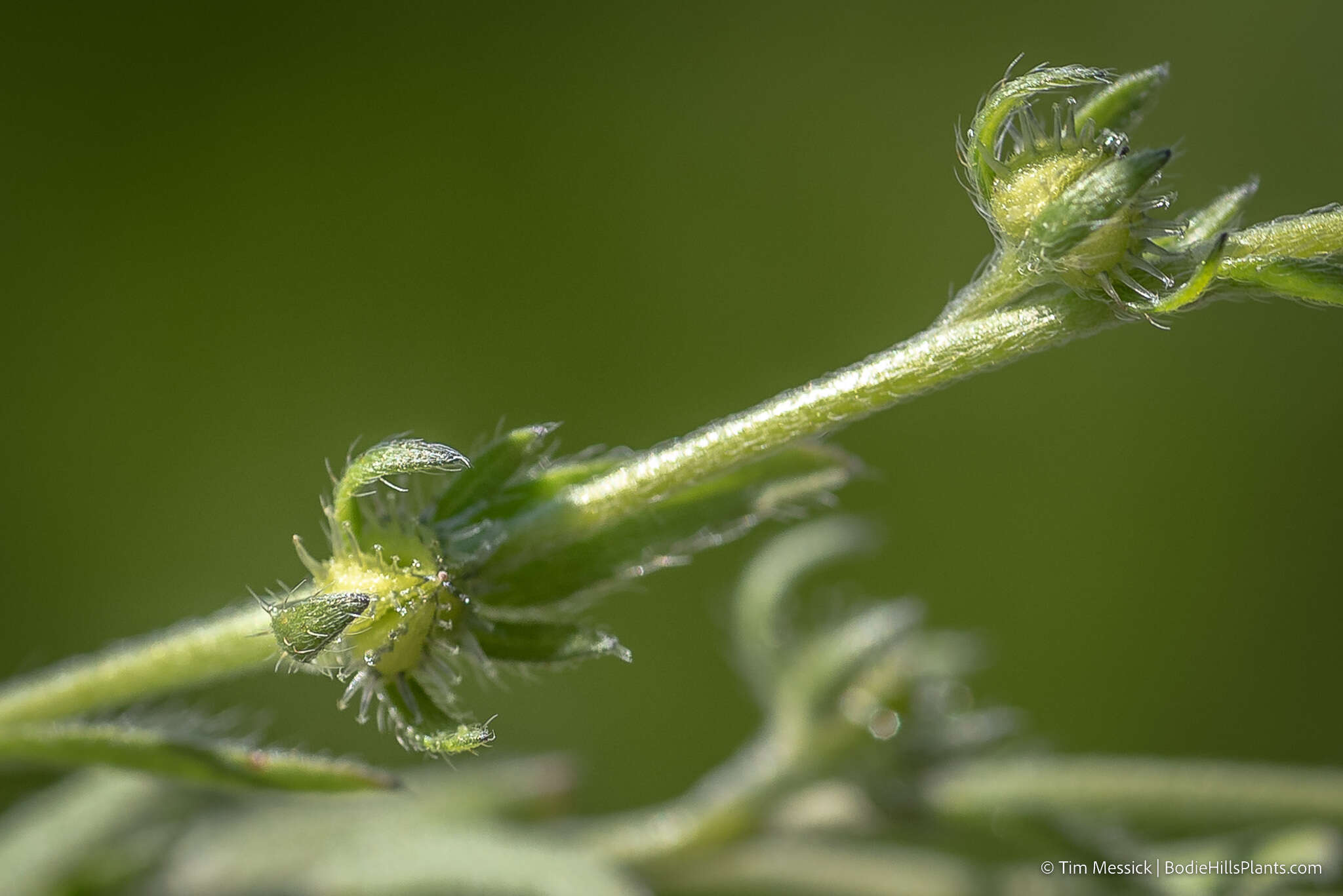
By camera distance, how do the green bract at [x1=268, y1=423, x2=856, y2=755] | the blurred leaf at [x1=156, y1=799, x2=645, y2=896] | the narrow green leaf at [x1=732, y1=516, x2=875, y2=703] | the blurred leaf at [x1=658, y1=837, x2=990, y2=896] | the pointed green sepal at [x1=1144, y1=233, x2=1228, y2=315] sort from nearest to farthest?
the pointed green sepal at [x1=1144, y1=233, x2=1228, y2=315] → the green bract at [x1=268, y1=423, x2=856, y2=755] → the blurred leaf at [x1=156, y1=799, x2=645, y2=896] → the narrow green leaf at [x1=732, y1=516, x2=875, y2=703] → the blurred leaf at [x1=658, y1=837, x2=990, y2=896]

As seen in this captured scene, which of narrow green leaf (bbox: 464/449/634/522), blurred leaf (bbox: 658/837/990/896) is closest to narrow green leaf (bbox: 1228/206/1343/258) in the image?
narrow green leaf (bbox: 464/449/634/522)

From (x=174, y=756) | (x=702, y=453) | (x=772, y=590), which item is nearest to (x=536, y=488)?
(x=702, y=453)

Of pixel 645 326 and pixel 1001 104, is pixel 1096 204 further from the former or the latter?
pixel 645 326

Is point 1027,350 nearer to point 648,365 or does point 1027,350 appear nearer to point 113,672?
point 113,672

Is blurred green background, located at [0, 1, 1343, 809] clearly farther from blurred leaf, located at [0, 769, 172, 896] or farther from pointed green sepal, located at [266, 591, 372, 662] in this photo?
pointed green sepal, located at [266, 591, 372, 662]

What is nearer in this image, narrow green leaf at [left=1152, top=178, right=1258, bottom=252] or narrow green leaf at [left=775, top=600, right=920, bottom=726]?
narrow green leaf at [left=1152, top=178, right=1258, bottom=252]

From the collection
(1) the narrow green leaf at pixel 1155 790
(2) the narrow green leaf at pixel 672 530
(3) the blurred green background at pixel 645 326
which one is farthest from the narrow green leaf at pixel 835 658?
(3) the blurred green background at pixel 645 326

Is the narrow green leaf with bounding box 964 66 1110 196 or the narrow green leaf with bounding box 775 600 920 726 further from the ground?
the narrow green leaf with bounding box 775 600 920 726

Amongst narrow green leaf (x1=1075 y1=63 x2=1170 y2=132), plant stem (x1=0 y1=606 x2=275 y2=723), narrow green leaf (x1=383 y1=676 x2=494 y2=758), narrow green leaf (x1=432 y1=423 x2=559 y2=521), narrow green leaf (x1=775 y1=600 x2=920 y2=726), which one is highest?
narrow green leaf (x1=775 y1=600 x2=920 y2=726)
